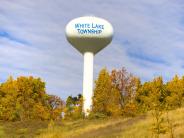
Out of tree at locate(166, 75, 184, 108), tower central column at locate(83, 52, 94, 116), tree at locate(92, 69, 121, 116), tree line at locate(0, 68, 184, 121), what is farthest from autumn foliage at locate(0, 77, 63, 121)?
tree at locate(166, 75, 184, 108)

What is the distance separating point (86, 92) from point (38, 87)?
1265 cm

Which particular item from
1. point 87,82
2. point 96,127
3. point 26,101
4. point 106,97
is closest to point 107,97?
point 106,97

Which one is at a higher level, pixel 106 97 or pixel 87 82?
pixel 87 82

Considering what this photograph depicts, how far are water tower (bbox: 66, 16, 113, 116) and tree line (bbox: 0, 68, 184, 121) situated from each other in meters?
1.43

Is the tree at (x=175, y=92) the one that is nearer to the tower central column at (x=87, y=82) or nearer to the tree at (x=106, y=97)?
the tree at (x=106, y=97)

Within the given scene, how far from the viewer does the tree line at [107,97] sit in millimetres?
66750

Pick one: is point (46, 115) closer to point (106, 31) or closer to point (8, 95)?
point (8, 95)

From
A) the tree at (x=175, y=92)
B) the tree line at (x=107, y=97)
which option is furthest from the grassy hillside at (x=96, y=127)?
the tree at (x=175, y=92)

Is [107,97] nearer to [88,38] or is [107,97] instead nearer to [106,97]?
[106,97]

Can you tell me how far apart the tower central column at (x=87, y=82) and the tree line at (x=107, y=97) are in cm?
94

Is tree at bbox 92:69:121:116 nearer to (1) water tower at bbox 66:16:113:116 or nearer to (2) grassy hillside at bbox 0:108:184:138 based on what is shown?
(1) water tower at bbox 66:16:113:116

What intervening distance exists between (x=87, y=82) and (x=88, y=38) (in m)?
6.99

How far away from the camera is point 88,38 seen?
69.9 meters

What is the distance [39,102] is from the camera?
7756 cm
